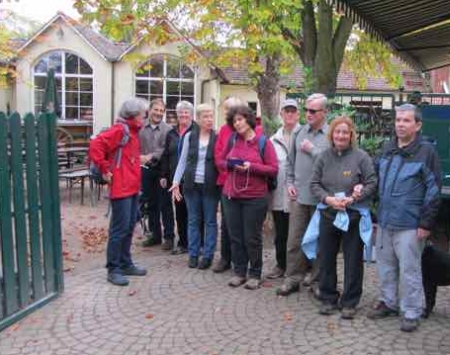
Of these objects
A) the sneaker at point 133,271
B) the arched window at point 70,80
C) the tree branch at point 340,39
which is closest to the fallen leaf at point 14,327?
the sneaker at point 133,271

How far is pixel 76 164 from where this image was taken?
46.1 feet

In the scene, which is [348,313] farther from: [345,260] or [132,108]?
[132,108]

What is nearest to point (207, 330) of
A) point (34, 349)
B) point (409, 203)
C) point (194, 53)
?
point (34, 349)

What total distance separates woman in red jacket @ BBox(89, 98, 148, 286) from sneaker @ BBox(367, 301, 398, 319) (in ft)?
7.95

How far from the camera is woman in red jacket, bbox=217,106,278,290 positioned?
5.14 metres

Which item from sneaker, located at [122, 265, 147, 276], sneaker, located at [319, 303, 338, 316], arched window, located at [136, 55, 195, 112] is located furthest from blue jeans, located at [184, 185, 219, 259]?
arched window, located at [136, 55, 195, 112]

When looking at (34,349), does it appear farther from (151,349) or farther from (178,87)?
(178,87)

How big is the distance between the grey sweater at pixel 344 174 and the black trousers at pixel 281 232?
961 millimetres

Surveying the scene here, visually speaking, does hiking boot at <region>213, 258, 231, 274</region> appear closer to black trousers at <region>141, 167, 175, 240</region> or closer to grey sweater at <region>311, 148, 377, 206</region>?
black trousers at <region>141, 167, 175, 240</region>

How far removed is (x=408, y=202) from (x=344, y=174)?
1.87ft

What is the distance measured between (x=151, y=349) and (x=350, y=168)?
213 centimetres

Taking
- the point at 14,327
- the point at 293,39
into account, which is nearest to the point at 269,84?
the point at 293,39

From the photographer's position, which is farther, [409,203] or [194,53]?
[194,53]

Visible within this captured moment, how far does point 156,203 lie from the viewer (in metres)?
7.02
